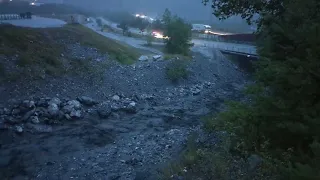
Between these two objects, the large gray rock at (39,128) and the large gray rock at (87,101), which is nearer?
the large gray rock at (39,128)

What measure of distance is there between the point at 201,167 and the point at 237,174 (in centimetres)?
174

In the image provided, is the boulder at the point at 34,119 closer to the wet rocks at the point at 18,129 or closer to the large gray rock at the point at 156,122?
the wet rocks at the point at 18,129

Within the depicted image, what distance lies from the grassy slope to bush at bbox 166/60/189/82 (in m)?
5.01

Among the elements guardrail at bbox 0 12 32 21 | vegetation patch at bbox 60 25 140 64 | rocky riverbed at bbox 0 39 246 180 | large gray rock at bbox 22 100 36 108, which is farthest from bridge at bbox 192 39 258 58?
guardrail at bbox 0 12 32 21

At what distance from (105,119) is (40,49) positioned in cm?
1410

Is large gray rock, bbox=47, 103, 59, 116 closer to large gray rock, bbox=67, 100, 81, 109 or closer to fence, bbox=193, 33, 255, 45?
A: large gray rock, bbox=67, 100, 81, 109

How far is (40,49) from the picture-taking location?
33.3 metres

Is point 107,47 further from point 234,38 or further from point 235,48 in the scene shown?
point 234,38

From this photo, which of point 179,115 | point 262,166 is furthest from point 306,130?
point 179,115

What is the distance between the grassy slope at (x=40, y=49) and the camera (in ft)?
96.3

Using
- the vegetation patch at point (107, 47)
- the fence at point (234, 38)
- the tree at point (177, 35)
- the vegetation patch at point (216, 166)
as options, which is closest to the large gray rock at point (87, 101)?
the vegetation patch at point (107, 47)

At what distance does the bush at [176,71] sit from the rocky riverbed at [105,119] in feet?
1.73

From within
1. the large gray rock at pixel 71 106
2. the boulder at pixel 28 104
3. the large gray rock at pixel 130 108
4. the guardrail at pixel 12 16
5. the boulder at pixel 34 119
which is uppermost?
the guardrail at pixel 12 16

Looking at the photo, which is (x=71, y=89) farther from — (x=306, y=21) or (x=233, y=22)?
(x=233, y=22)
